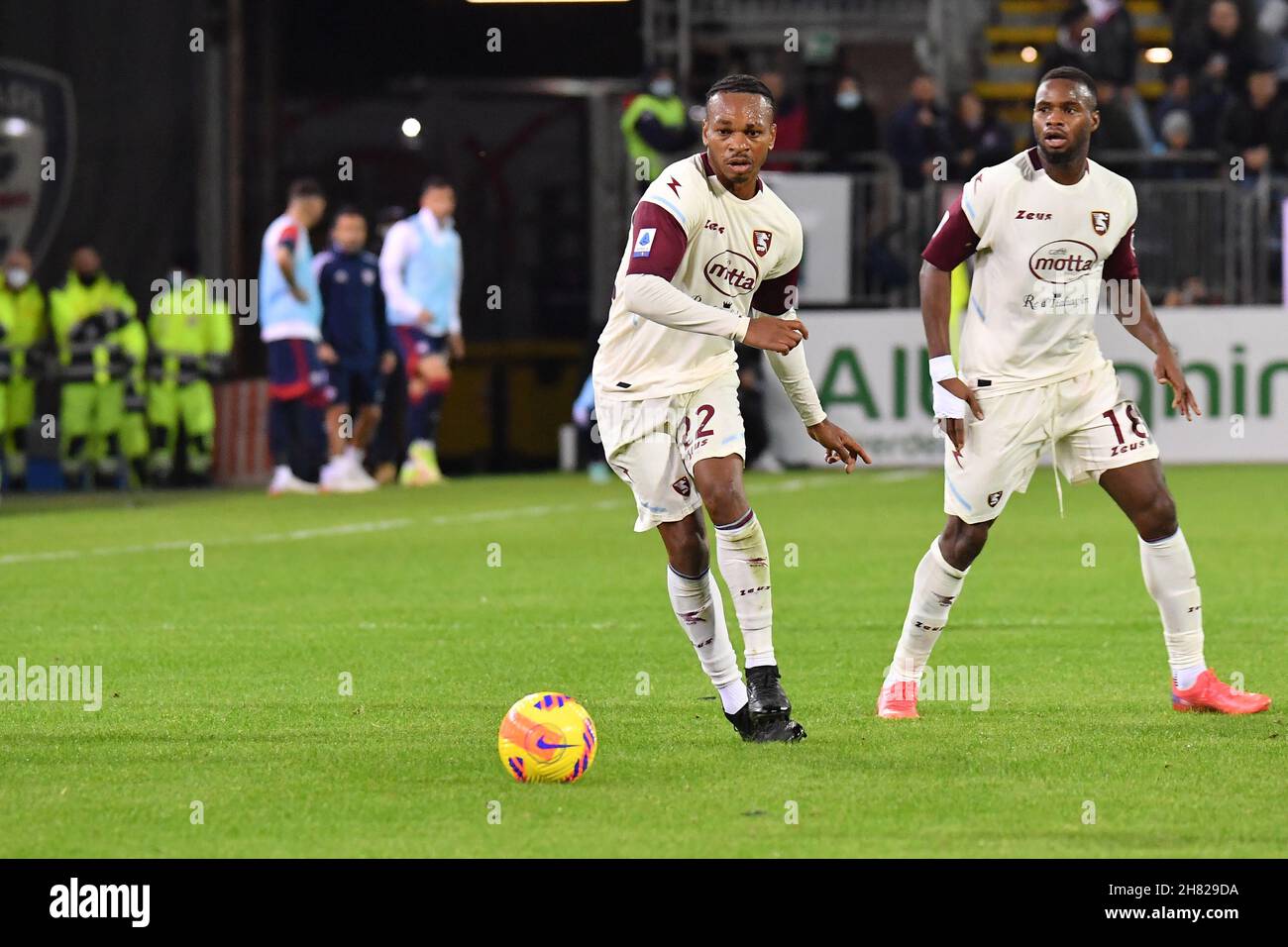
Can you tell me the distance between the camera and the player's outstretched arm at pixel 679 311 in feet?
23.4

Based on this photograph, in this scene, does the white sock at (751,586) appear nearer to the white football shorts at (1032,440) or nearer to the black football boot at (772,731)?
the black football boot at (772,731)

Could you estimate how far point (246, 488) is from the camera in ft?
68.9

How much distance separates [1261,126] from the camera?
915 inches

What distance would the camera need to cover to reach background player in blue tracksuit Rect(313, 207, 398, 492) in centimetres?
2016

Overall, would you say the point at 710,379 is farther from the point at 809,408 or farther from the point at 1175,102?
the point at 1175,102

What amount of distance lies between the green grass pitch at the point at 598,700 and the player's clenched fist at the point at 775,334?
1240 mm

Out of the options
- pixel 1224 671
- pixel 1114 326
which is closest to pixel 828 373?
pixel 1114 326

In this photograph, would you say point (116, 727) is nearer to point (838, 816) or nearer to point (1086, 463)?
point (838, 816)

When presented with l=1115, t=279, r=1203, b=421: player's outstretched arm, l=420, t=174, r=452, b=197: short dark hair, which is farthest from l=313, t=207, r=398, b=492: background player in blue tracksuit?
l=1115, t=279, r=1203, b=421: player's outstretched arm

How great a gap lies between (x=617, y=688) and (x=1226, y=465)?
13741 mm

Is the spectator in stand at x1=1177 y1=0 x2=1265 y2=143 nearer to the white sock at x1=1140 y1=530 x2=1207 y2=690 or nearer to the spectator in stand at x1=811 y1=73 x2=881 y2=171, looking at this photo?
the spectator in stand at x1=811 y1=73 x2=881 y2=171

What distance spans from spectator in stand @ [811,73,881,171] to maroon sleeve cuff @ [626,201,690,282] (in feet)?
53.3

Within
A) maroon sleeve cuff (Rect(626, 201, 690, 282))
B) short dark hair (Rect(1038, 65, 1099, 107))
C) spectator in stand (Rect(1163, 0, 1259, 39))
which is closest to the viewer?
maroon sleeve cuff (Rect(626, 201, 690, 282))

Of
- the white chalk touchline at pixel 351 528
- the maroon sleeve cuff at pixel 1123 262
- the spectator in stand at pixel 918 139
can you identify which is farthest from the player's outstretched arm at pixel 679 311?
the spectator in stand at pixel 918 139
